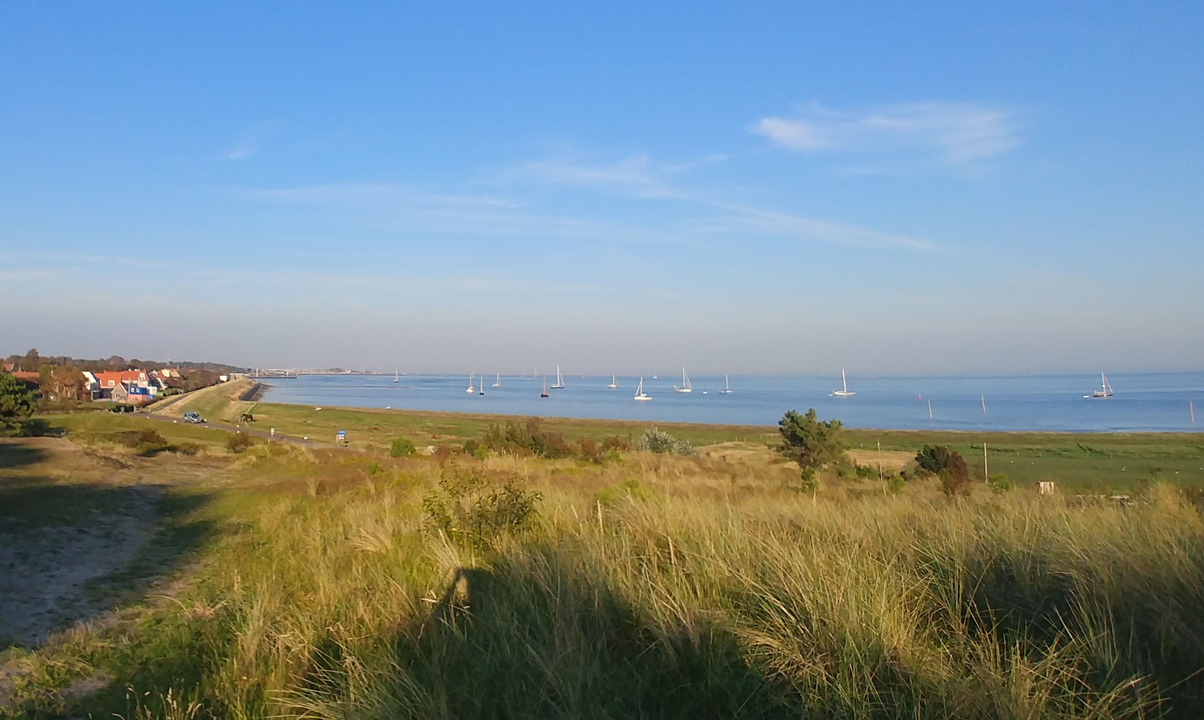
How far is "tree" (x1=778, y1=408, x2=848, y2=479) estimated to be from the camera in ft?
117

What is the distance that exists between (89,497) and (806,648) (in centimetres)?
1642

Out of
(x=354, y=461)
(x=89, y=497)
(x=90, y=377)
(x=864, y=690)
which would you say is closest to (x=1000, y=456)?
(x=354, y=461)

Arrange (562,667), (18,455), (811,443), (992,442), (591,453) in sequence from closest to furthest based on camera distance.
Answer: (562,667) → (18,455) → (591,453) → (811,443) → (992,442)

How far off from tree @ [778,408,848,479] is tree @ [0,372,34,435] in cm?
3615

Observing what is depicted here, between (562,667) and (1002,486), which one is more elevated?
(562,667)

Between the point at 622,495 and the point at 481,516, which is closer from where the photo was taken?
the point at 481,516

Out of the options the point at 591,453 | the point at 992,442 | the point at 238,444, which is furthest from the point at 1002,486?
the point at 992,442

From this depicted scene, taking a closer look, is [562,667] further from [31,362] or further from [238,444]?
[31,362]

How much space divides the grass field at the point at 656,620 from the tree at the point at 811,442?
2813 centimetres

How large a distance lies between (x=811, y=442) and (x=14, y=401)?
3952 cm

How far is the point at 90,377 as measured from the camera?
115 metres

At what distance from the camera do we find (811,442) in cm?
3634

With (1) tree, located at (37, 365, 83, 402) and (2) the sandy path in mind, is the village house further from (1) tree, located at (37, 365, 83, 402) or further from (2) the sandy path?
(2) the sandy path

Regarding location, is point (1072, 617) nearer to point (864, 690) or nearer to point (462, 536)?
point (864, 690)
